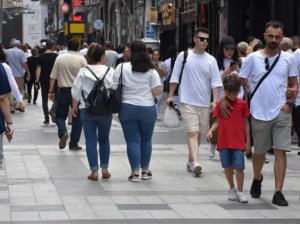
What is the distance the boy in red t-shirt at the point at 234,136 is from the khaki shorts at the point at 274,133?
9.9 inches

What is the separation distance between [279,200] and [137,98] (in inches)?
105

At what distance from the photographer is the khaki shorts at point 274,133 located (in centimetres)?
1091

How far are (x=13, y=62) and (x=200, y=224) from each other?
17.9 metres

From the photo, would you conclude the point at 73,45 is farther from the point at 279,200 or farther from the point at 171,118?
the point at 279,200

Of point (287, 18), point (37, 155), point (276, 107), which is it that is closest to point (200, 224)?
point (276, 107)

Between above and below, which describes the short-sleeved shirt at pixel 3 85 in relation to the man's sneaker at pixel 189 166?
above

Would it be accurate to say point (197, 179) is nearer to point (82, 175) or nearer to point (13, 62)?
point (82, 175)

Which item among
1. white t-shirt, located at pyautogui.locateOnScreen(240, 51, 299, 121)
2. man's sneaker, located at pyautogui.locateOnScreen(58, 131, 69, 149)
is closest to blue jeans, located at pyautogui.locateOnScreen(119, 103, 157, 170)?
white t-shirt, located at pyautogui.locateOnScreen(240, 51, 299, 121)

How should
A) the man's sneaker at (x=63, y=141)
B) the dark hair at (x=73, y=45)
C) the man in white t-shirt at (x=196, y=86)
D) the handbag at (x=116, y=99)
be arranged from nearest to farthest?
the handbag at (x=116, y=99) < the man in white t-shirt at (x=196, y=86) < the man's sneaker at (x=63, y=141) < the dark hair at (x=73, y=45)

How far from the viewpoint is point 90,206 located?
10555 mm

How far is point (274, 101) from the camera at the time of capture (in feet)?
35.9

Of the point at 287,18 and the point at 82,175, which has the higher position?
the point at 287,18

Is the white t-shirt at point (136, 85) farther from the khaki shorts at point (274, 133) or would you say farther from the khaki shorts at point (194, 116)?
the khaki shorts at point (274, 133)

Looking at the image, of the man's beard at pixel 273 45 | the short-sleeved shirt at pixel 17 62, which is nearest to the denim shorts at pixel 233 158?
the man's beard at pixel 273 45
